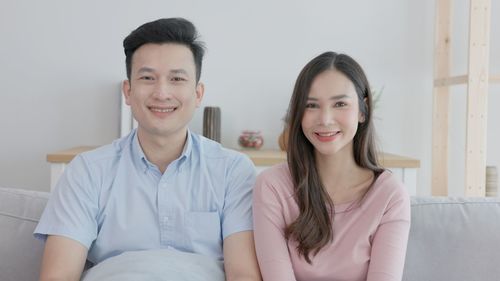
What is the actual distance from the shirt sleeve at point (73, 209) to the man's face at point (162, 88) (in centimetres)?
21

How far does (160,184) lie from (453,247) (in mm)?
777

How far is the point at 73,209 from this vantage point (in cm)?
153

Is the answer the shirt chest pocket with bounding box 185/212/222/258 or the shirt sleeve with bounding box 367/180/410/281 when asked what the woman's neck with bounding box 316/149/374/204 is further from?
the shirt chest pocket with bounding box 185/212/222/258

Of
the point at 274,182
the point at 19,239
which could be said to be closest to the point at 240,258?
the point at 274,182

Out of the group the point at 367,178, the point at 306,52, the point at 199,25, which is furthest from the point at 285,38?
the point at 367,178

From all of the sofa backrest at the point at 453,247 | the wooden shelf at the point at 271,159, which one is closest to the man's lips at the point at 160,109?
the sofa backrest at the point at 453,247

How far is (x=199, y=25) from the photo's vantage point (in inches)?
129

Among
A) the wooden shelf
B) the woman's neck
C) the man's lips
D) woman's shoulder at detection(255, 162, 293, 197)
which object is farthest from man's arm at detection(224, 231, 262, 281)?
the wooden shelf

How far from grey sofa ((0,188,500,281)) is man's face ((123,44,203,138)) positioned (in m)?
0.42

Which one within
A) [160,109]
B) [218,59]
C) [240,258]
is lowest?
[240,258]

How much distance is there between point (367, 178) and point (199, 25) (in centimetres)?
186

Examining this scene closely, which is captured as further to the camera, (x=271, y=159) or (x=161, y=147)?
(x=271, y=159)

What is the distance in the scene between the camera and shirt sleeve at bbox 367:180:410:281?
1.47m

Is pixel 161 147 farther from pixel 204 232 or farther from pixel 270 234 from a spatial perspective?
pixel 270 234
